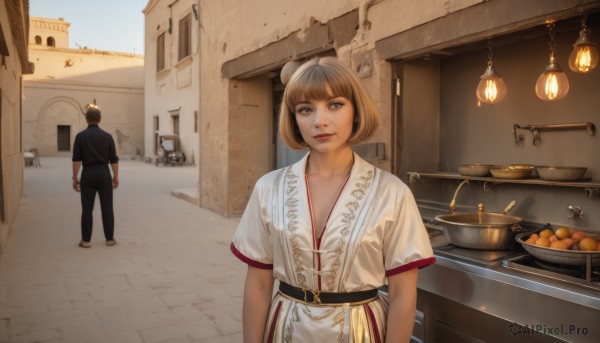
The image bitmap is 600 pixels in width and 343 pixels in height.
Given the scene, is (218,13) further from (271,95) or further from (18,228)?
(18,228)

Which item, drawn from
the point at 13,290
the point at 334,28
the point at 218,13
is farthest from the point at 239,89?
the point at 13,290

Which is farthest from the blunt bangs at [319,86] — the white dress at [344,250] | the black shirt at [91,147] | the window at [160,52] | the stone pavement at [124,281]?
the window at [160,52]

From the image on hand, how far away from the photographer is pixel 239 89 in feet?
25.6

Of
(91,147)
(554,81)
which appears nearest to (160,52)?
(91,147)

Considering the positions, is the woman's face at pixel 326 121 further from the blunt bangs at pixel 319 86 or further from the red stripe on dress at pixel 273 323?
the red stripe on dress at pixel 273 323

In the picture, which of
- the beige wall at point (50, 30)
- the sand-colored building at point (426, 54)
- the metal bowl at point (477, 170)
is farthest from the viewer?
the beige wall at point (50, 30)

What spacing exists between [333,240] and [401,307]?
30 cm

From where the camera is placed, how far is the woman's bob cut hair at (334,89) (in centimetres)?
151

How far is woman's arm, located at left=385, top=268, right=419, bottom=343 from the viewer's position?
148 cm

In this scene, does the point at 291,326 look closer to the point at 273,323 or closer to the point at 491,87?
the point at 273,323

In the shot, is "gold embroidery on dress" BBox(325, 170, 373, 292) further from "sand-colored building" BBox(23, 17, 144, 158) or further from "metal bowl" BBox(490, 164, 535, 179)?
"sand-colored building" BBox(23, 17, 144, 158)

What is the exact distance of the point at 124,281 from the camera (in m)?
4.56

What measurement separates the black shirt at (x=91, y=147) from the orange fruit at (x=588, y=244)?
4.86m

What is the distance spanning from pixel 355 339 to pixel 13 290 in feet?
12.8
